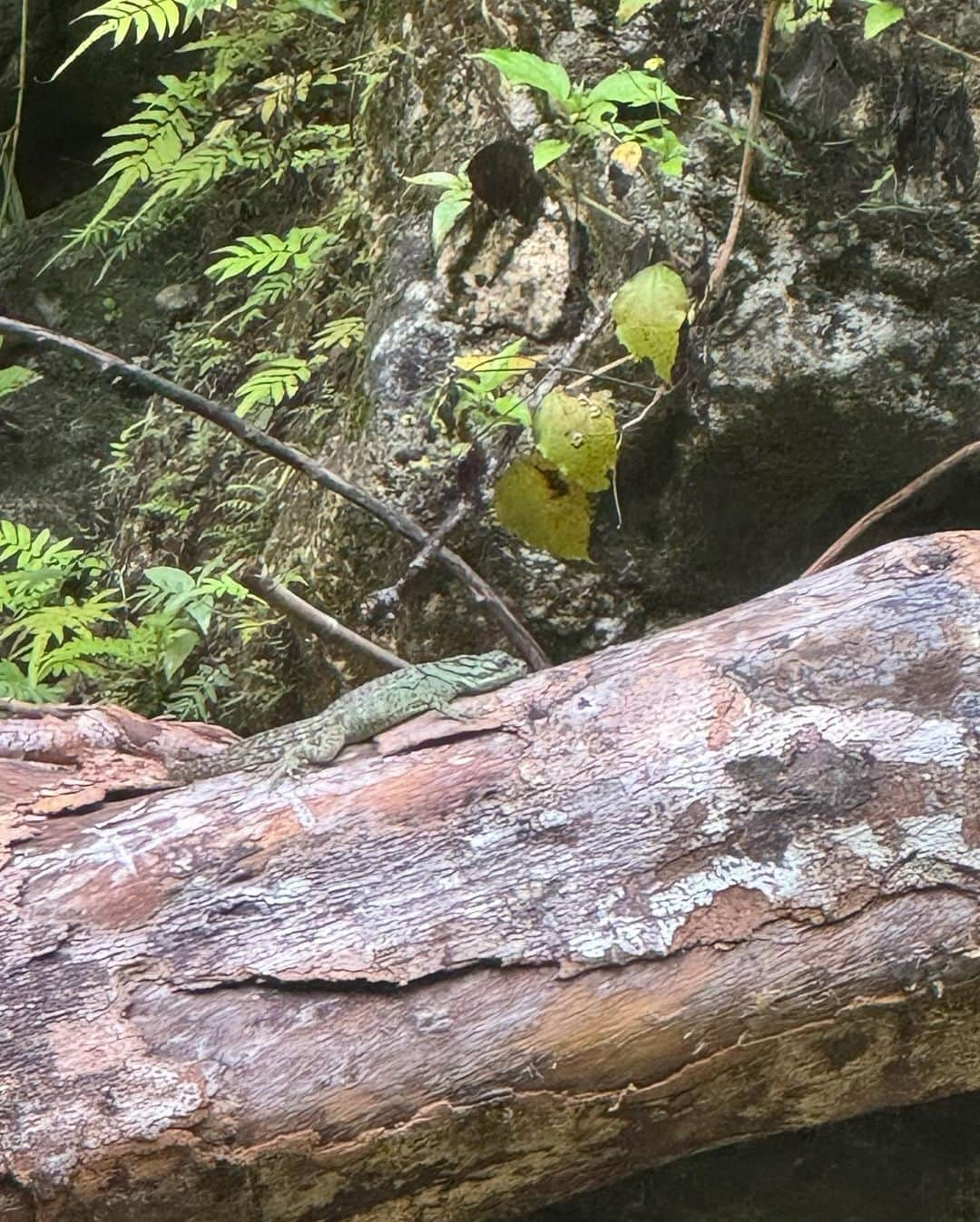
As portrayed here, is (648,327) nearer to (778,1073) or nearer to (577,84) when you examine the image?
(577,84)

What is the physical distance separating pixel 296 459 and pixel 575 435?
0.84 meters

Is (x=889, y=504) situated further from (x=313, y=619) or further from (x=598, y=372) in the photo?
(x=313, y=619)

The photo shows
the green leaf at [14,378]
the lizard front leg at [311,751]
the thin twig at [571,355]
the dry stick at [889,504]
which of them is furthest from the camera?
the green leaf at [14,378]

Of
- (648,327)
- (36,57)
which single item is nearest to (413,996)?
(648,327)

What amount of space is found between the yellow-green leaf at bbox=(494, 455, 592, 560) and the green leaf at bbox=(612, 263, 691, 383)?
44 cm

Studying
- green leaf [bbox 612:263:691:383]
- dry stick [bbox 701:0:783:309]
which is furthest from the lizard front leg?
dry stick [bbox 701:0:783:309]

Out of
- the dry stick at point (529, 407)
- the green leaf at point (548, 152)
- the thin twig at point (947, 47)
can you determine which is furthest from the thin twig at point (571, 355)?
the thin twig at point (947, 47)

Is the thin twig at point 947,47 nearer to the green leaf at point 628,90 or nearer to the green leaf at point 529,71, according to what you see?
the green leaf at point 628,90

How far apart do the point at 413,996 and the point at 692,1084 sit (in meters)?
0.59

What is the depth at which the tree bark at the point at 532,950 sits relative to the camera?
8.04 ft

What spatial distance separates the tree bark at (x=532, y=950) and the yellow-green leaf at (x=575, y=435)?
81 cm

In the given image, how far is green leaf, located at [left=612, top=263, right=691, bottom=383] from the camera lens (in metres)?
3.21

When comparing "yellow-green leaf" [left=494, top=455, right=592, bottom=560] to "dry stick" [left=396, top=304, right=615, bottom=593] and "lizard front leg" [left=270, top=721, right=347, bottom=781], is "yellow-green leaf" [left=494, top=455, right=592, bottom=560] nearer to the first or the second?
"dry stick" [left=396, top=304, right=615, bottom=593]

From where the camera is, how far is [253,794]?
2.82m
